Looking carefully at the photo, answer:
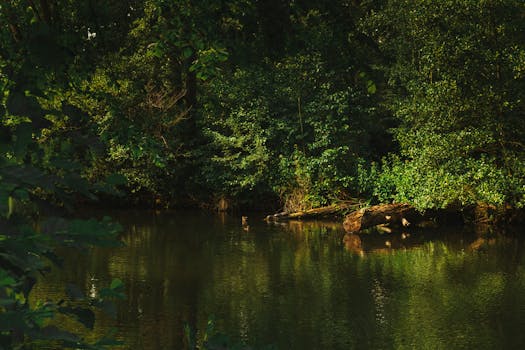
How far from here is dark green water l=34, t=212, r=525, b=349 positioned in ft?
38.5

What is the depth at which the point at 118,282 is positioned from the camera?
1.77 metres

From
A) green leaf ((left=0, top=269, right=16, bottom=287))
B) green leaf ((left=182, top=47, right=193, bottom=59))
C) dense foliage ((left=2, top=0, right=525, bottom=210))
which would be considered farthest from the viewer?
dense foliage ((left=2, top=0, right=525, bottom=210))

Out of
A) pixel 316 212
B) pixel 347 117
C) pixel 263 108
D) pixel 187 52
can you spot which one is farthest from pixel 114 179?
pixel 263 108

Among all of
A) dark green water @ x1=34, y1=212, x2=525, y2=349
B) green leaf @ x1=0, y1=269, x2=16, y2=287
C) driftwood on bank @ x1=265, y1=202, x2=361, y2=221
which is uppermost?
driftwood on bank @ x1=265, y1=202, x2=361, y2=221

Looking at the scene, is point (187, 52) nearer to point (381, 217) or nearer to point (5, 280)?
point (5, 280)

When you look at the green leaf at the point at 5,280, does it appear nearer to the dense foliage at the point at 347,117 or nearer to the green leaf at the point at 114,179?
the green leaf at the point at 114,179

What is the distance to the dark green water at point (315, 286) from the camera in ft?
38.5

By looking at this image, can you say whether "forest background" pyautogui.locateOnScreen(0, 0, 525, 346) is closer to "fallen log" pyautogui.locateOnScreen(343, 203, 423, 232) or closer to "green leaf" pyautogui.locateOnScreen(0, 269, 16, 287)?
"green leaf" pyautogui.locateOnScreen(0, 269, 16, 287)

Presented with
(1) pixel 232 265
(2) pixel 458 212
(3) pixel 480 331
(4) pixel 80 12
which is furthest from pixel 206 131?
(4) pixel 80 12

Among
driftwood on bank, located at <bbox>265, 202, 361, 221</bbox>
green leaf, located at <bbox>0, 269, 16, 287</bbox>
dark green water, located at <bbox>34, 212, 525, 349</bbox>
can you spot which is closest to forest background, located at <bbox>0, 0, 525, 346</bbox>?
green leaf, located at <bbox>0, 269, 16, 287</bbox>

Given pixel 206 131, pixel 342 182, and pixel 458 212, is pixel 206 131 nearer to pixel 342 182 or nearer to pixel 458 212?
pixel 342 182

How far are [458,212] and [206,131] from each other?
30.1 feet

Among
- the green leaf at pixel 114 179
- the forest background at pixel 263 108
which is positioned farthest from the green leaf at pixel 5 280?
the green leaf at pixel 114 179

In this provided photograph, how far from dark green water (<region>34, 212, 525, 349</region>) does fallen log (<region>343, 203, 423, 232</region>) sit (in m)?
0.66
